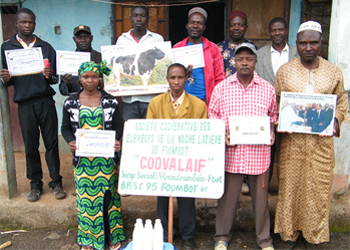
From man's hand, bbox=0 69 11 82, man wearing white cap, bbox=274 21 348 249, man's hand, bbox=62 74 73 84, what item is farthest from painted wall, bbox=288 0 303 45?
man's hand, bbox=0 69 11 82

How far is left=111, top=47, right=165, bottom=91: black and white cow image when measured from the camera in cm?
363

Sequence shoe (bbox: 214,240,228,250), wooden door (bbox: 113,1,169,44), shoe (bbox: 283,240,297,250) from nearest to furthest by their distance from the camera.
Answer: shoe (bbox: 214,240,228,250), shoe (bbox: 283,240,297,250), wooden door (bbox: 113,1,169,44)

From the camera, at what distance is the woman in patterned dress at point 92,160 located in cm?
313

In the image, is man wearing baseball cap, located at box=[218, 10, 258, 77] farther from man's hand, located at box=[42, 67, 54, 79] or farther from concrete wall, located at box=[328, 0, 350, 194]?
man's hand, located at box=[42, 67, 54, 79]

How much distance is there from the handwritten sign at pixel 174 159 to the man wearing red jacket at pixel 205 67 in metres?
0.98

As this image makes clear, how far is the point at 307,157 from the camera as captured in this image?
10.5 ft

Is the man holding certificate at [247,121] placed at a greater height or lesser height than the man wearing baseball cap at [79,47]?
lesser

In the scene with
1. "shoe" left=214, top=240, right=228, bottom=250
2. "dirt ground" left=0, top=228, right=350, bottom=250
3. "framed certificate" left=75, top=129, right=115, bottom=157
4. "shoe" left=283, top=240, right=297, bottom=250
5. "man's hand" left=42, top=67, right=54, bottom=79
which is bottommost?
"dirt ground" left=0, top=228, right=350, bottom=250

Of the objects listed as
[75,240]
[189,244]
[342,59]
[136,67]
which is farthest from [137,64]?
[342,59]

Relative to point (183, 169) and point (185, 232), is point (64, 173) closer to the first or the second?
point (185, 232)

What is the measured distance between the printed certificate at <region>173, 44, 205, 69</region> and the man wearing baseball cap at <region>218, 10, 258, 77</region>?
0.53 metres

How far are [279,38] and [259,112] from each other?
4.11ft

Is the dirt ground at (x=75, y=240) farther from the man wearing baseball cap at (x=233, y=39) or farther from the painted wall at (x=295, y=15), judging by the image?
the painted wall at (x=295, y=15)

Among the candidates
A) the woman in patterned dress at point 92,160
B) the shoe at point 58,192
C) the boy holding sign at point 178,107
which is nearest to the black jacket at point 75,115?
the woman in patterned dress at point 92,160
